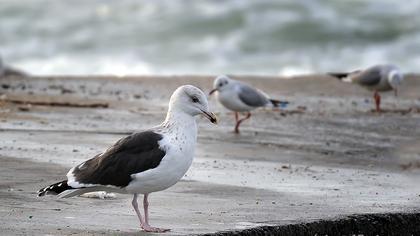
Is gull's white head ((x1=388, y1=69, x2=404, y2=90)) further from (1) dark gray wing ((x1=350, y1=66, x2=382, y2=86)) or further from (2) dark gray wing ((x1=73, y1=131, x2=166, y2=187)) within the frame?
(2) dark gray wing ((x1=73, y1=131, x2=166, y2=187))

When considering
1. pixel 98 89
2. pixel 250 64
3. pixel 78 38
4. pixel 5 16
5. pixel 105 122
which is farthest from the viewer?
pixel 5 16

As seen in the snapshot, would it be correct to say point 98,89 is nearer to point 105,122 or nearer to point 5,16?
point 105,122

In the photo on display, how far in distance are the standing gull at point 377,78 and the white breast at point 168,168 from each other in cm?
1016

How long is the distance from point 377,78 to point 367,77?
0.18 metres

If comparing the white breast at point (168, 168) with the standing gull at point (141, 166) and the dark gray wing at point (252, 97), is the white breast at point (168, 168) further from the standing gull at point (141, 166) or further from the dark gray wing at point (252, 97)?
the dark gray wing at point (252, 97)

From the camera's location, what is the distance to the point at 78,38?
3077 centimetres

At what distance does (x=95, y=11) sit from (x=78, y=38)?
3486mm

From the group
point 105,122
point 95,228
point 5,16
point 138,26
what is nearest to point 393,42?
point 138,26

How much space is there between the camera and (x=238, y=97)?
15406mm

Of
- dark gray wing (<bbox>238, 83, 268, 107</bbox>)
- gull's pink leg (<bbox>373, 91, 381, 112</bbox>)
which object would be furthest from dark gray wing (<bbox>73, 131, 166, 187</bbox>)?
gull's pink leg (<bbox>373, 91, 381, 112</bbox>)

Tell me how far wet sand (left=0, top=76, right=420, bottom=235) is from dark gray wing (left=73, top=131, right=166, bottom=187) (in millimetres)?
335

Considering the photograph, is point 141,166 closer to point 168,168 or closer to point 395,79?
point 168,168

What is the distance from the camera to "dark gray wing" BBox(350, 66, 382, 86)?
18.5m

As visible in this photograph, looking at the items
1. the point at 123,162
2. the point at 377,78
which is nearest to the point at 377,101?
the point at 377,78
